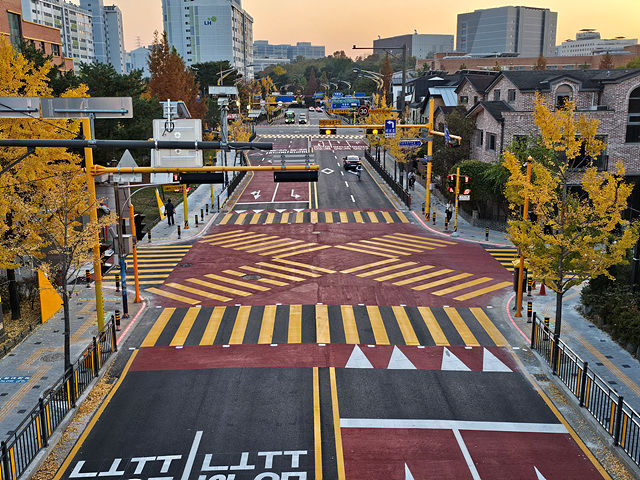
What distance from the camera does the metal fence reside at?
487 inches

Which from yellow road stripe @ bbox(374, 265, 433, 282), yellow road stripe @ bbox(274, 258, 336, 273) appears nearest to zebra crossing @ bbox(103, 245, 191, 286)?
yellow road stripe @ bbox(274, 258, 336, 273)

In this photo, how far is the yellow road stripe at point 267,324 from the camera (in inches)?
824

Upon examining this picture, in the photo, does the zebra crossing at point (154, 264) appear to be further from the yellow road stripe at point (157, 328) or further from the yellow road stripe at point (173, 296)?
the yellow road stripe at point (157, 328)

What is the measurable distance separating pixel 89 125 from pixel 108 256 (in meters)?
5.60

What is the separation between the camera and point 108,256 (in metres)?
22.0

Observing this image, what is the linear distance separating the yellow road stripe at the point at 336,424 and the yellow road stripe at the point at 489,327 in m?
6.52

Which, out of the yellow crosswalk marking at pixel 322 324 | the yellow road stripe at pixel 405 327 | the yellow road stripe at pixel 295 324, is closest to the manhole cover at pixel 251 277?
the yellow road stripe at pixel 295 324

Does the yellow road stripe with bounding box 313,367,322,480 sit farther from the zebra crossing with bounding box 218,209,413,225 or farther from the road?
the zebra crossing with bounding box 218,209,413,225

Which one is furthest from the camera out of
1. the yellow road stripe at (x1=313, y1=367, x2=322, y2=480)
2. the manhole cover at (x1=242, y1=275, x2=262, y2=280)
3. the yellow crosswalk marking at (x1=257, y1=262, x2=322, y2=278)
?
the yellow crosswalk marking at (x1=257, y1=262, x2=322, y2=278)

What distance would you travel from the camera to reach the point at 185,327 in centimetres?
2220

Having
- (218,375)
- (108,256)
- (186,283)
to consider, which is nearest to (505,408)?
(218,375)

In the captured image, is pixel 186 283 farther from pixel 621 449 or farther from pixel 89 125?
pixel 621 449

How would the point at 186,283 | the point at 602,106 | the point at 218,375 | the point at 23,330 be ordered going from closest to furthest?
the point at 218,375, the point at 23,330, the point at 186,283, the point at 602,106

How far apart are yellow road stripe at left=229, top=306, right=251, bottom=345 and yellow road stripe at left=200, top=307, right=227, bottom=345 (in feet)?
2.15
